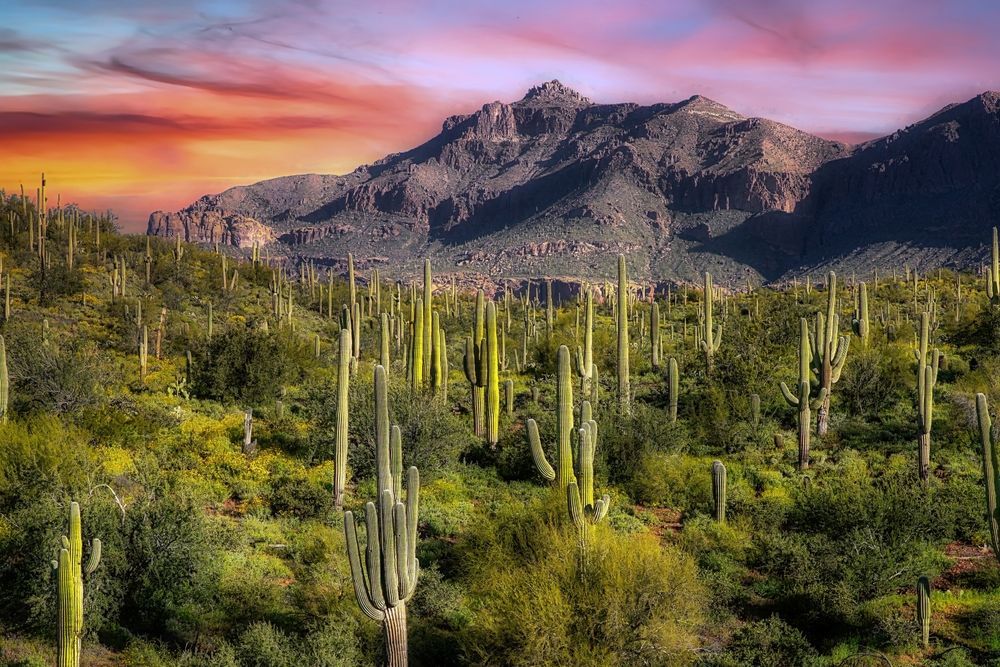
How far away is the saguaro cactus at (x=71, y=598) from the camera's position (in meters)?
9.51

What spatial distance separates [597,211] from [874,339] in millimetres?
108027

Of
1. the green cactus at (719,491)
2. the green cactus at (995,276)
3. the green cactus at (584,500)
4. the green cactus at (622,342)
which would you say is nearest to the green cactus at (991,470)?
the green cactus at (584,500)

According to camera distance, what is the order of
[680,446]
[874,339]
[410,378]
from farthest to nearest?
1. [874,339]
2. [410,378]
3. [680,446]

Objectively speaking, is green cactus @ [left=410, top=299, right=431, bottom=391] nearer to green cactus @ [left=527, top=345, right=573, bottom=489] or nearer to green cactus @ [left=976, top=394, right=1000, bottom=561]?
green cactus @ [left=527, top=345, right=573, bottom=489]

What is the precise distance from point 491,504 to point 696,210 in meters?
142

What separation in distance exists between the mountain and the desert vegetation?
82939mm

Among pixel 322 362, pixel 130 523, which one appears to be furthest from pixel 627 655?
pixel 322 362

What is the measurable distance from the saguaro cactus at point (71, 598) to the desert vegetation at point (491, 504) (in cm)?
4

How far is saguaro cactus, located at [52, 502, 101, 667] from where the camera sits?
951 cm

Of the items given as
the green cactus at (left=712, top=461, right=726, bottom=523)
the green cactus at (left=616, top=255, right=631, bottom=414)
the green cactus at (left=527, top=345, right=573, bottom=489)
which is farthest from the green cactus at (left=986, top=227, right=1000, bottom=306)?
the green cactus at (left=527, top=345, right=573, bottom=489)

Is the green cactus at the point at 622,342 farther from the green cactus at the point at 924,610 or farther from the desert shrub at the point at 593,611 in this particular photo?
the desert shrub at the point at 593,611

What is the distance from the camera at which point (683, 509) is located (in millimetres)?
17484

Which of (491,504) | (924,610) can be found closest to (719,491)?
(491,504)

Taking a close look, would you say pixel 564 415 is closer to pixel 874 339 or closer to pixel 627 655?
pixel 627 655
